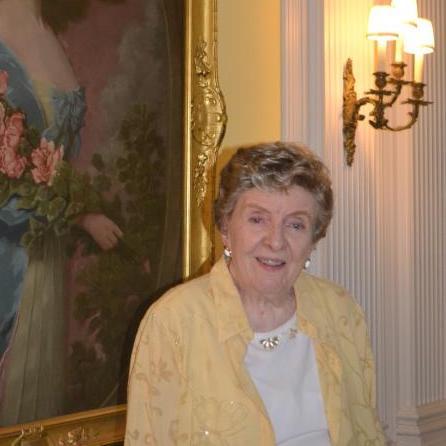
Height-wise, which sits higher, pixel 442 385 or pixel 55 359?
pixel 55 359

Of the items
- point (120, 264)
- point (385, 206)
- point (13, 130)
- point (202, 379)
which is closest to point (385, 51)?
point (385, 206)

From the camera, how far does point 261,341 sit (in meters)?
2.52

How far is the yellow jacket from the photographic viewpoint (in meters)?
2.35

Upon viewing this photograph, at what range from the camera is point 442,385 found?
4996 mm

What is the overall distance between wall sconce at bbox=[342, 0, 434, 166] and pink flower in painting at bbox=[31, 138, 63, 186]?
5.12 feet

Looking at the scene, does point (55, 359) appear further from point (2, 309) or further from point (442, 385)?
point (442, 385)

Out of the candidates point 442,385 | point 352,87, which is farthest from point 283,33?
point 442,385

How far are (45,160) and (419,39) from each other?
1974 millimetres

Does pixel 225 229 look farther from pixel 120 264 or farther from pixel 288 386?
pixel 120 264

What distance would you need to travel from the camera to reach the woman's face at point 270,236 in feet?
8.12

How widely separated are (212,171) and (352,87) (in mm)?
977

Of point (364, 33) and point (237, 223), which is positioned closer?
point (237, 223)

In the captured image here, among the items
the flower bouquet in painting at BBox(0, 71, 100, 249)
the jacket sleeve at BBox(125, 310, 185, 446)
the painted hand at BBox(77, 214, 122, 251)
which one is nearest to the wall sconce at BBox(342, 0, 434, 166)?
the painted hand at BBox(77, 214, 122, 251)

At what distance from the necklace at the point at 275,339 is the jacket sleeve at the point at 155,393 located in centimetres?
27
